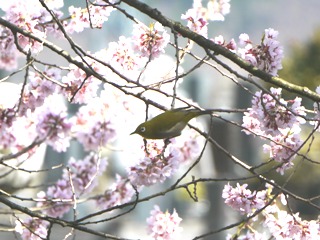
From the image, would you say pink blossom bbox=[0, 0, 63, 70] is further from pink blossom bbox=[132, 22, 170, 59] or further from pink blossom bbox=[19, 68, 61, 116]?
pink blossom bbox=[132, 22, 170, 59]

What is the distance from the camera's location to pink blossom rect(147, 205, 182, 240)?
4613mm

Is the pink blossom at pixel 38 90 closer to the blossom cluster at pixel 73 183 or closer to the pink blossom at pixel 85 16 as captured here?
the pink blossom at pixel 85 16

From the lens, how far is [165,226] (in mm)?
4648

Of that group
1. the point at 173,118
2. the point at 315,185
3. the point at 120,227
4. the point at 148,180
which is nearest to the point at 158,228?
the point at 148,180

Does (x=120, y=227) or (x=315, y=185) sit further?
(x=315, y=185)

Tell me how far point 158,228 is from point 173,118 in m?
1.80

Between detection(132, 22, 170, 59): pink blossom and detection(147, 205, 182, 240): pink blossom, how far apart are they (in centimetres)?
107

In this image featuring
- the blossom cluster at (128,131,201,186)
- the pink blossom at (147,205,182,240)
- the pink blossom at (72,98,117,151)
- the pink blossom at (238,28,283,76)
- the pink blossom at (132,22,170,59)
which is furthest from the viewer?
the pink blossom at (72,98,117,151)

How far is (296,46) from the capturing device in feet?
84.9

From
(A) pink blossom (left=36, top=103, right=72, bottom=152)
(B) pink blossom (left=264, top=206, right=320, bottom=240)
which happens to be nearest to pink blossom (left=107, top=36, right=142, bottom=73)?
(A) pink blossom (left=36, top=103, right=72, bottom=152)

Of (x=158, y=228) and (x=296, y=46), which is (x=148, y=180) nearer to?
(x=158, y=228)

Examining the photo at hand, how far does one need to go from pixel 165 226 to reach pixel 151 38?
1.25 m

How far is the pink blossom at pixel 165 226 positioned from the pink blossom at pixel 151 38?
107 centimetres

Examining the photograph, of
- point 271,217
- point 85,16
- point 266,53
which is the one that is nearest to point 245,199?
point 271,217
